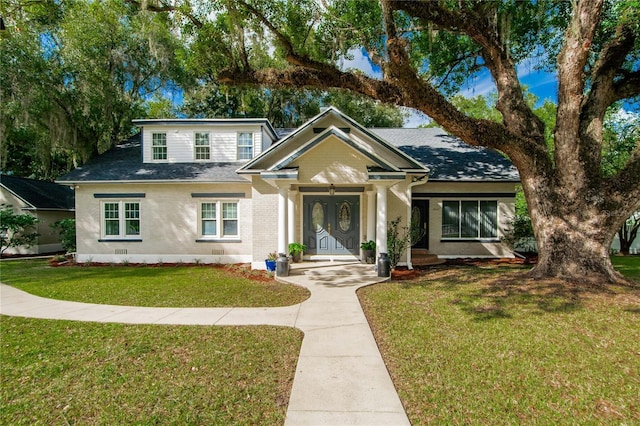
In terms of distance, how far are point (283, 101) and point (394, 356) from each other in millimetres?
25025

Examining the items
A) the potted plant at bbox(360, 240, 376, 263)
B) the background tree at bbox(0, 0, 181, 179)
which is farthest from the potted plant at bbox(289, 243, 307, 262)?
the background tree at bbox(0, 0, 181, 179)

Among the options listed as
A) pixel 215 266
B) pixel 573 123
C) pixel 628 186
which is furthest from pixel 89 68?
pixel 628 186

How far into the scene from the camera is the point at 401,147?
1498 cm

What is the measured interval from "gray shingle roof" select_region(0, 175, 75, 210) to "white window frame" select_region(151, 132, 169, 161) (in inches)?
367

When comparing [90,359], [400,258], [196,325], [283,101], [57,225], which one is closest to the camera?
[90,359]

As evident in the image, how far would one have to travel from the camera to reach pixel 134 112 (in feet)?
66.3

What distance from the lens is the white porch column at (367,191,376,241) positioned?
37.4 ft

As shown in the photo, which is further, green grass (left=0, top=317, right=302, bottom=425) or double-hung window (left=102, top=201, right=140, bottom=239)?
double-hung window (left=102, top=201, right=140, bottom=239)

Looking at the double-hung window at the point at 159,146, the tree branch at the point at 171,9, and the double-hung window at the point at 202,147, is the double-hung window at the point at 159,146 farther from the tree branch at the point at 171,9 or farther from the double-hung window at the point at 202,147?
the tree branch at the point at 171,9

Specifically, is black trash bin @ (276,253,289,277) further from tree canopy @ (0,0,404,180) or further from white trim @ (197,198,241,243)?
tree canopy @ (0,0,404,180)

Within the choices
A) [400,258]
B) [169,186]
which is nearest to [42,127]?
[169,186]

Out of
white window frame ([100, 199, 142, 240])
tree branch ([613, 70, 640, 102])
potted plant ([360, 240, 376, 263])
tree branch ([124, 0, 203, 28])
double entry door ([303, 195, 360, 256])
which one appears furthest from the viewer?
white window frame ([100, 199, 142, 240])

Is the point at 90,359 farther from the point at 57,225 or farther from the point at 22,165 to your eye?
the point at 22,165

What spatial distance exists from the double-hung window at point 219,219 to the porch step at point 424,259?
25.3ft
